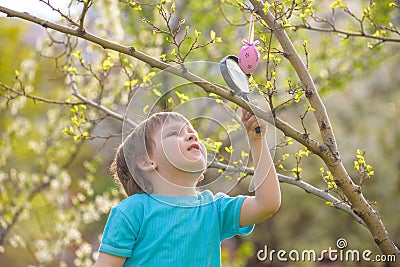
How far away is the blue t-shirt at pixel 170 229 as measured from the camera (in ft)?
5.46

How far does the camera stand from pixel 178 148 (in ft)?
5.52

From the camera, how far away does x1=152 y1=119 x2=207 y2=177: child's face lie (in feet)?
5.46

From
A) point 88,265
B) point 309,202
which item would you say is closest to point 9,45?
point 309,202

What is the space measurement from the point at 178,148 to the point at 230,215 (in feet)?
0.77

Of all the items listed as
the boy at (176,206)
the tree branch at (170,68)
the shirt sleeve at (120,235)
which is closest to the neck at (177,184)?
the boy at (176,206)

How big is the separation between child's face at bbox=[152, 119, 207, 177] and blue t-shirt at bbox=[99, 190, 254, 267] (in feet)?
0.33

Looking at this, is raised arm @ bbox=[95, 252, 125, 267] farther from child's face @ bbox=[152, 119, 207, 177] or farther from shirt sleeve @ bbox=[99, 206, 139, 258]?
child's face @ bbox=[152, 119, 207, 177]

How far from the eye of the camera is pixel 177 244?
1.67 m

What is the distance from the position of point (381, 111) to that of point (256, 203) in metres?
7.90

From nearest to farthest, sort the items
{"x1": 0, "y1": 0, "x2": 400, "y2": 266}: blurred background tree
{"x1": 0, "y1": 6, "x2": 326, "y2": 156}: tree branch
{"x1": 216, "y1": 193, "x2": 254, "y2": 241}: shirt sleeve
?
{"x1": 0, "y1": 6, "x2": 326, "y2": 156}: tree branch < {"x1": 216, "y1": 193, "x2": 254, "y2": 241}: shirt sleeve < {"x1": 0, "y1": 0, "x2": 400, "y2": 266}: blurred background tree

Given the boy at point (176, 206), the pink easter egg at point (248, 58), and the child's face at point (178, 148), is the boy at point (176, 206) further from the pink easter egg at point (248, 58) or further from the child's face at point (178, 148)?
the pink easter egg at point (248, 58)

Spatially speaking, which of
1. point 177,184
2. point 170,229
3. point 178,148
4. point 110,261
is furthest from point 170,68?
point 110,261

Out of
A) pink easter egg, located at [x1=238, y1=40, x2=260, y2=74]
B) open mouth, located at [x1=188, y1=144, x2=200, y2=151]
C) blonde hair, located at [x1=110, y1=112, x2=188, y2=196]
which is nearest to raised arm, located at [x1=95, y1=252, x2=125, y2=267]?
blonde hair, located at [x1=110, y1=112, x2=188, y2=196]

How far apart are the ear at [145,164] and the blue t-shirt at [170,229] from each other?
8cm
